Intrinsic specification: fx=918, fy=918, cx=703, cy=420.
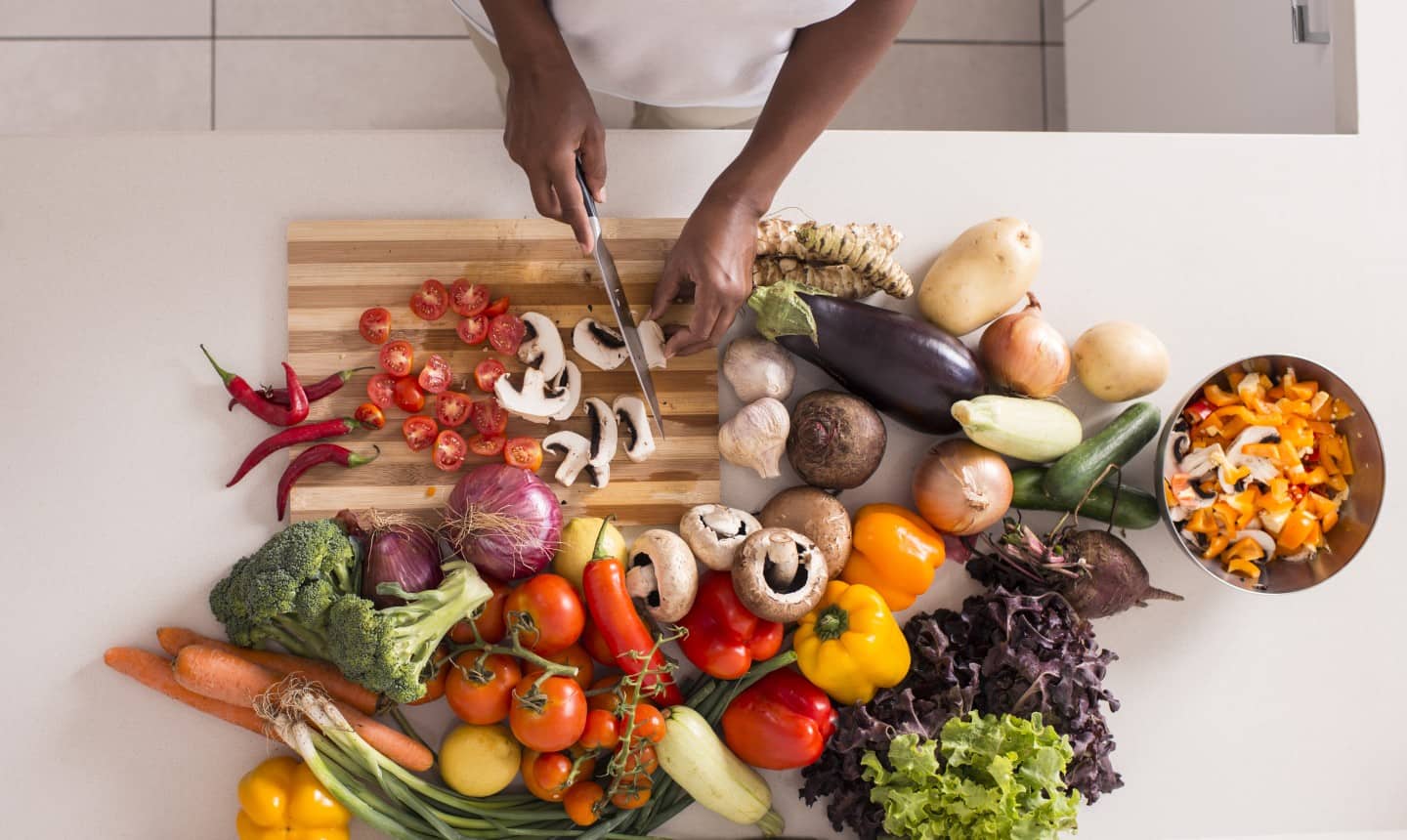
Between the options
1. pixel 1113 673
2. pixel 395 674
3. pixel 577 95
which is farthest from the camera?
pixel 1113 673

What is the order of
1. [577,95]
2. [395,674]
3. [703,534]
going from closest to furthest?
[577,95]
[395,674]
[703,534]

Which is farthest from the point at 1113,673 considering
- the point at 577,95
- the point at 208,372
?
the point at 208,372

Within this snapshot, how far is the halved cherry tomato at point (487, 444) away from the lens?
1.39 meters

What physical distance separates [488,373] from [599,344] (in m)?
0.17

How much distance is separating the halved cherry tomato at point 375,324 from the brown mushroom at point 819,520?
64 cm

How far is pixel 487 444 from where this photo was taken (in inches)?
54.7

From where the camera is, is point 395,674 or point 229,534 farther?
point 229,534

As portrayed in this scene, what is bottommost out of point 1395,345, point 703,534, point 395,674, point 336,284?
point 395,674

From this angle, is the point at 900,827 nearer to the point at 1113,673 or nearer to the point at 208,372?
the point at 1113,673

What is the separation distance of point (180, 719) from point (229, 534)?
0.29 meters

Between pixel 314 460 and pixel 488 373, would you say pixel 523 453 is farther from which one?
pixel 314 460

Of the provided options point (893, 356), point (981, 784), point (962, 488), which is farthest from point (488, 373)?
point (981, 784)

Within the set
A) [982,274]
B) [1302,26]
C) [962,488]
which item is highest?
[1302,26]

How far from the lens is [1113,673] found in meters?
1.48
